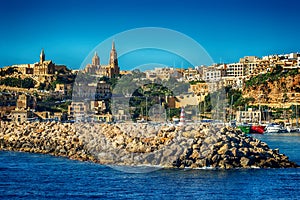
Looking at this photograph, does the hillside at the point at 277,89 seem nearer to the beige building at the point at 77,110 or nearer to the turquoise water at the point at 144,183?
the beige building at the point at 77,110

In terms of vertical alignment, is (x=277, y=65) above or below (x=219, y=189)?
above

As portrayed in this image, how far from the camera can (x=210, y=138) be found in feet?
63.8

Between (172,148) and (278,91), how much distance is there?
3625 centimetres

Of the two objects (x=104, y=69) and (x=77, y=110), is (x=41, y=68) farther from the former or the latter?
(x=77, y=110)

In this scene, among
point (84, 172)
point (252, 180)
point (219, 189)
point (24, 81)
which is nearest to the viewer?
point (219, 189)

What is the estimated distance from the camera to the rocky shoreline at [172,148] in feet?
59.9

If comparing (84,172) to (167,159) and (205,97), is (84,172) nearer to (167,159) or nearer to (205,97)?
(167,159)

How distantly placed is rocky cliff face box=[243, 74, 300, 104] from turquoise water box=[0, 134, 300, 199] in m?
35.1

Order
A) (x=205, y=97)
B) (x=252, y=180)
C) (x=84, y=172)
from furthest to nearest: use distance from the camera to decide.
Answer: (x=205, y=97) → (x=84, y=172) → (x=252, y=180)

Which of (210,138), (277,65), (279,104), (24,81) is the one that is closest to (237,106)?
(279,104)

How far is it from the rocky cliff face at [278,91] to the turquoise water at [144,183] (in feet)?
115

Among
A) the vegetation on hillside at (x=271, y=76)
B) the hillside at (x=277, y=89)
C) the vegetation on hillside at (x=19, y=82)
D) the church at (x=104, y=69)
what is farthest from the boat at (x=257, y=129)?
the vegetation on hillside at (x=19, y=82)

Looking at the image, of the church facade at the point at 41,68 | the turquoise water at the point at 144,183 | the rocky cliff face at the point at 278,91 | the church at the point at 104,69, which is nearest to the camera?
the turquoise water at the point at 144,183

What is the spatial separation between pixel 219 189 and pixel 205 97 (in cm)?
3632
